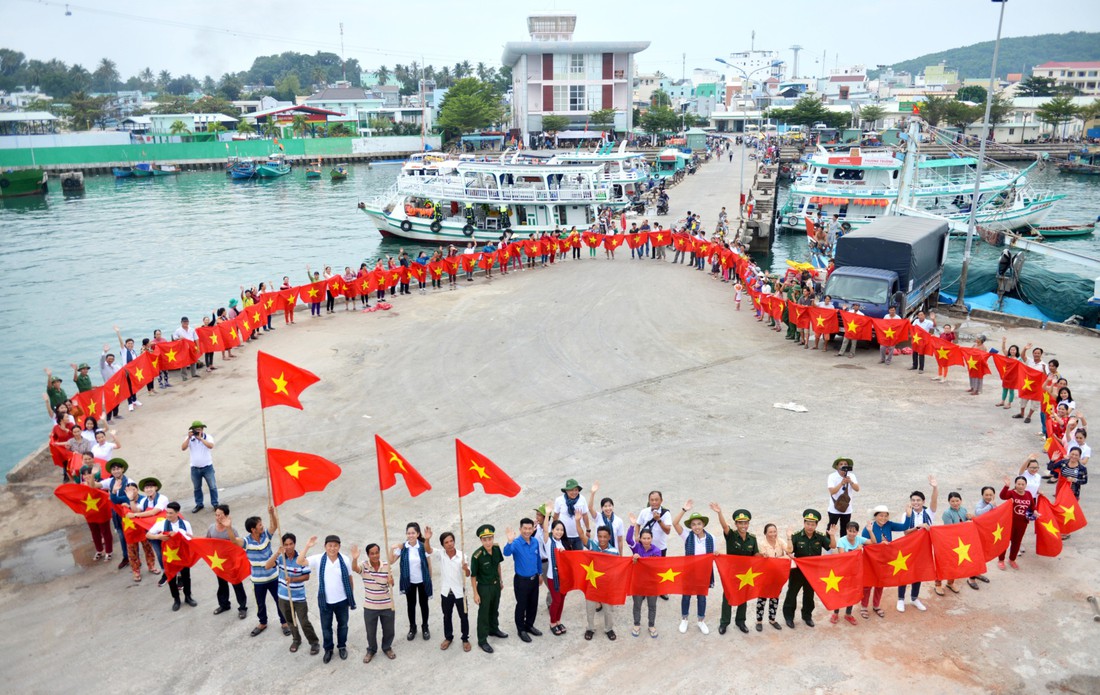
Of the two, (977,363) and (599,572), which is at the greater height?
(599,572)

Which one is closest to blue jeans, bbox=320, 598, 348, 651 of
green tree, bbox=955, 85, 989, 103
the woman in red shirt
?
the woman in red shirt

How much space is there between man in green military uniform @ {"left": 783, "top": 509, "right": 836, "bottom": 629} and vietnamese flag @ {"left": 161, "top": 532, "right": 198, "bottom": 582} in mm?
7209

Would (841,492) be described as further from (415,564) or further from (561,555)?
(415,564)

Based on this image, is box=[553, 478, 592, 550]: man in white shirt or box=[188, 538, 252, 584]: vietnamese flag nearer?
box=[188, 538, 252, 584]: vietnamese flag

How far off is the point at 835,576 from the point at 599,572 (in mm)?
2733

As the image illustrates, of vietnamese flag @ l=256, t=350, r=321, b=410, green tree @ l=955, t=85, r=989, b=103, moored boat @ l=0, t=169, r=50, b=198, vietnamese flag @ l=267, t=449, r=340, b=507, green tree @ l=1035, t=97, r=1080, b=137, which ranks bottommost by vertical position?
moored boat @ l=0, t=169, r=50, b=198

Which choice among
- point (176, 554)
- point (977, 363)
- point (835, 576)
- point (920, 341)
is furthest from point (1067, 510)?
point (176, 554)

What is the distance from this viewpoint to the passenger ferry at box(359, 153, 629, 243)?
41719 mm

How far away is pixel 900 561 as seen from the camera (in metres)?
9.61

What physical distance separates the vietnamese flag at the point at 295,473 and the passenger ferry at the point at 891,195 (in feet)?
138

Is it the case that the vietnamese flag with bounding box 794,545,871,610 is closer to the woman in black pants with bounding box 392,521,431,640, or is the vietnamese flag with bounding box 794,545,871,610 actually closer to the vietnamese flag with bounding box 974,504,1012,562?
the vietnamese flag with bounding box 974,504,1012,562

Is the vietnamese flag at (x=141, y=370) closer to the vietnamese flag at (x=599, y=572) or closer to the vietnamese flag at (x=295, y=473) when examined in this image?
the vietnamese flag at (x=295, y=473)

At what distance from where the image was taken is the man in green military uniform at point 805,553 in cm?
934

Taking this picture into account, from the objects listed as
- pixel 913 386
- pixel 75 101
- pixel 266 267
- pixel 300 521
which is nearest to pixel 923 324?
pixel 913 386
